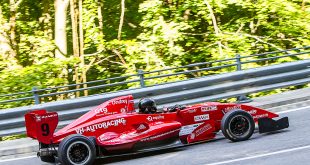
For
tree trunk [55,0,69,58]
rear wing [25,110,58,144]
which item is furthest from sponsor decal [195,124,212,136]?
tree trunk [55,0,69,58]

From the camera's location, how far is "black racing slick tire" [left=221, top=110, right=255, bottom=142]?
8.64 m

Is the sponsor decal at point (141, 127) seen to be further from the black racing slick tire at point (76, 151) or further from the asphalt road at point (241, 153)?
the black racing slick tire at point (76, 151)

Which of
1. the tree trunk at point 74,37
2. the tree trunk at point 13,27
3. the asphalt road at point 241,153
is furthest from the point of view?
the tree trunk at point 13,27

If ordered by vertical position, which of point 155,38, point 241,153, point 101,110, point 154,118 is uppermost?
point 155,38

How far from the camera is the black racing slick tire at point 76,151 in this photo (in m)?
7.88

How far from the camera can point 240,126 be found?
28.8ft

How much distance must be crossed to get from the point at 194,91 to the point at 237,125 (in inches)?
101

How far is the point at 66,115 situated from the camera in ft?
34.7

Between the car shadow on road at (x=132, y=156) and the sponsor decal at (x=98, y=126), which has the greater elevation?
the sponsor decal at (x=98, y=126)

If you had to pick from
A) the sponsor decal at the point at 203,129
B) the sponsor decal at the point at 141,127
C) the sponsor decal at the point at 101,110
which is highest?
the sponsor decal at the point at 101,110

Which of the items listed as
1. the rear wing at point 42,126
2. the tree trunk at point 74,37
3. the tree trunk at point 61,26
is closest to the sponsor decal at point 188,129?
the rear wing at point 42,126

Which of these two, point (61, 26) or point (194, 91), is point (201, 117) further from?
point (61, 26)

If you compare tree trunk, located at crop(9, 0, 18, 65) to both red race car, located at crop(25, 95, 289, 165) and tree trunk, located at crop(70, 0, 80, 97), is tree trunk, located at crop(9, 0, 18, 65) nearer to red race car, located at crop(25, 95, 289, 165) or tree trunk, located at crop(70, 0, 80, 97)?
tree trunk, located at crop(70, 0, 80, 97)

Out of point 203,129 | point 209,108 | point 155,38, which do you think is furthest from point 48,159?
point 155,38
